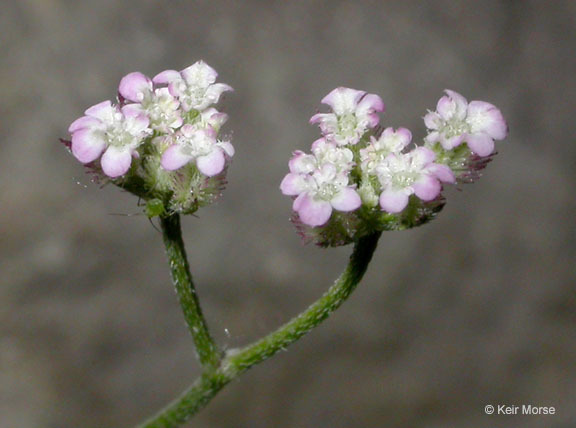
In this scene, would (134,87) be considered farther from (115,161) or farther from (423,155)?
(423,155)

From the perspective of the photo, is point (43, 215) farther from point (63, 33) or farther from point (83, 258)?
point (63, 33)

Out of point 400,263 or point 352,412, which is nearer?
point 352,412

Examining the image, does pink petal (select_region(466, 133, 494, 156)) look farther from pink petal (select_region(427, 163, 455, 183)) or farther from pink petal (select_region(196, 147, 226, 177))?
pink petal (select_region(196, 147, 226, 177))

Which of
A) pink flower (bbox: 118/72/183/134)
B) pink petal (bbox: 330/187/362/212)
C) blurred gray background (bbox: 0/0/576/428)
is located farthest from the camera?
blurred gray background (bbox: 0/0/576/428)

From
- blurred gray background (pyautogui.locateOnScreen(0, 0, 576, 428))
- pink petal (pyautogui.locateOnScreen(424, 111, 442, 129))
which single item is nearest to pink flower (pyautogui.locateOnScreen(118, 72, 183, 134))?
pink petal (pyautogui.locateOnScreen(424, 111, 442, 129))

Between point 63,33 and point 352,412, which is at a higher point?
point 63,33

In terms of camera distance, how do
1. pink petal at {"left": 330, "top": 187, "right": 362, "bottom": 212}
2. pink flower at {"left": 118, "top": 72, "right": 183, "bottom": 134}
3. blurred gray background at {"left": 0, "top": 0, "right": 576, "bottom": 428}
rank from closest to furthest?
pink petal at {"left": 330, "top": 187, "right": 362, "bottom": 212} < pink flower at {"left": 118, "top": 72, "right": 183, "bottom": 134} < blurred gray background at {"left": 0, "top": 0, "right": 576, "bottom": 428}

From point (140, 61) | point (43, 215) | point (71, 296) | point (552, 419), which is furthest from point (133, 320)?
point (552, 419)

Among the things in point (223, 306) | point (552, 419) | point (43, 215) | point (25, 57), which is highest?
point (25, 57)
